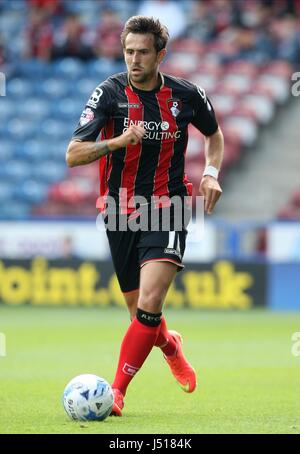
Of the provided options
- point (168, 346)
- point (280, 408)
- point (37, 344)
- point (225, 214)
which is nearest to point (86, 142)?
point (168, 346)

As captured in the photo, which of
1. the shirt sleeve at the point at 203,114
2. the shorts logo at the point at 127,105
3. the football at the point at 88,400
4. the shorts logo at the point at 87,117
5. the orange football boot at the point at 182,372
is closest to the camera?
the football at the point at 88,400

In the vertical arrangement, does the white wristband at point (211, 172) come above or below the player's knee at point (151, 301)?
above

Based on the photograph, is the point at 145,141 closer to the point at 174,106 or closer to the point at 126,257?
the point at 174,106

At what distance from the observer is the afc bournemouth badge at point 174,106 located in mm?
6871

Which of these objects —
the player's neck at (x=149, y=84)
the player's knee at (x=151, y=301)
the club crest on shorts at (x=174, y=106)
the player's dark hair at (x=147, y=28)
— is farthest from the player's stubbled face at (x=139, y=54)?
the player's knee at (x=151, y=301)

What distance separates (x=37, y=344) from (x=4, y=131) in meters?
9.93

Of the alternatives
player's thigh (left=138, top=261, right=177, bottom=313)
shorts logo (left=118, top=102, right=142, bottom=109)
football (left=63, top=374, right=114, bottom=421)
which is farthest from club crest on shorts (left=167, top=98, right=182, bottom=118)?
football (left=63, top=374, right=114, bottom=421)

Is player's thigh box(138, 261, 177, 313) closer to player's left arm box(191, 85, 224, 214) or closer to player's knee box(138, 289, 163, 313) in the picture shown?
player's knee box(138, 289, 163, 313)

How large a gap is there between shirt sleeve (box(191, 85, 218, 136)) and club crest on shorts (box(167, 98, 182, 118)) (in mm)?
128

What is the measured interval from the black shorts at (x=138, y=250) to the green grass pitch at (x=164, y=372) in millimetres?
861

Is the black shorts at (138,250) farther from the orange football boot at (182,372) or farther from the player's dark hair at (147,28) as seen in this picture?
the player's dark hair at (147,28)
